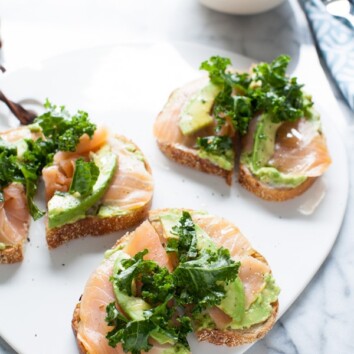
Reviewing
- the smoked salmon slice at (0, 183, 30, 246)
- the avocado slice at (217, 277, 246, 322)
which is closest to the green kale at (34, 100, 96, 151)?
the smoked salmon slice at (0, 183, 30, 246)

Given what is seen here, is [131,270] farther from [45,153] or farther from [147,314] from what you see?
[45,153]

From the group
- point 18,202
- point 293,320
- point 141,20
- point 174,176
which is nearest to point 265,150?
point 174,176

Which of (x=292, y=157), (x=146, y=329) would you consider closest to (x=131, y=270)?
(x=146, y=329)

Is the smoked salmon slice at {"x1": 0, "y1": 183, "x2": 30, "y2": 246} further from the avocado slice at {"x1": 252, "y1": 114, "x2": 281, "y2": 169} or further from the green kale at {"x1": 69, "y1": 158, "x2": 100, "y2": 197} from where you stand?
the avocado slice at {"x1": 252, "y1": 114, "x2": 281, "y2": 169}

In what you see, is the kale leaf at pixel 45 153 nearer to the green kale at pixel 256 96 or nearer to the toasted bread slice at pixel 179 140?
the toasted bread slice at pixel 179 140

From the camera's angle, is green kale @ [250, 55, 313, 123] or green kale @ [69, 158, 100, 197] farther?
green kale @ [250, 55, 313, 123]

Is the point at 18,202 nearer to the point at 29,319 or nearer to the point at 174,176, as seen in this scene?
the point at 29,319
